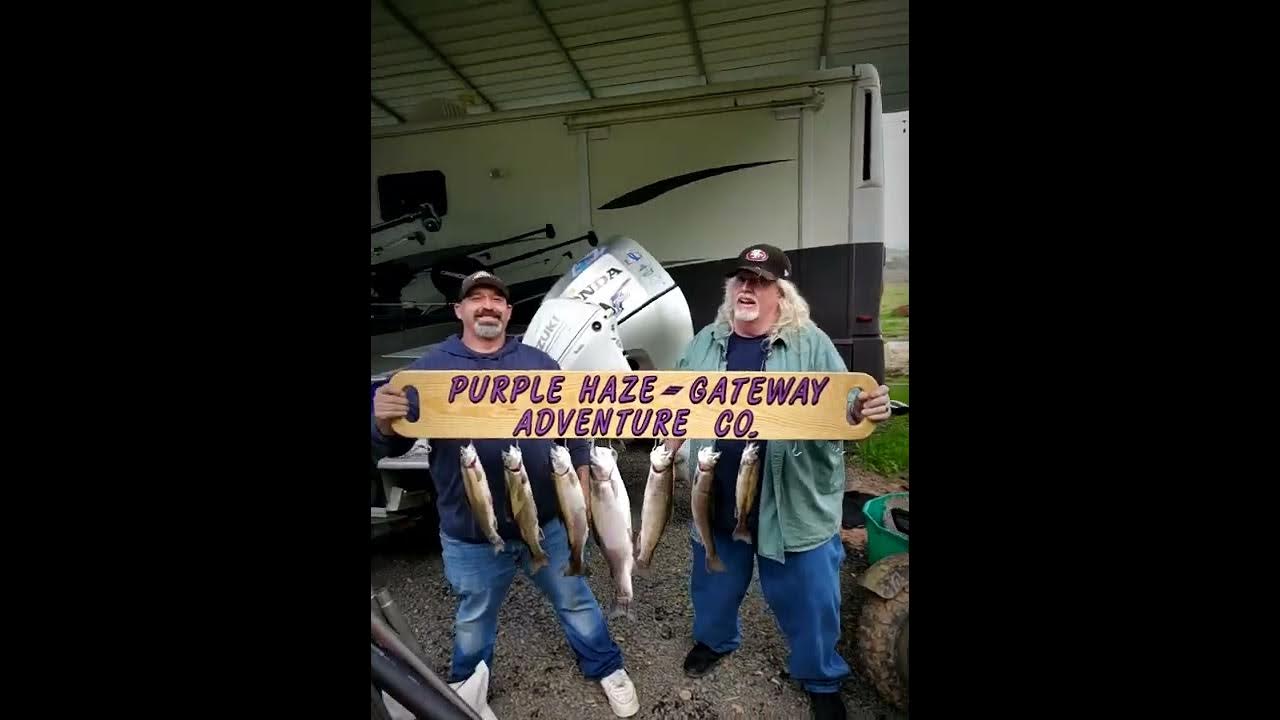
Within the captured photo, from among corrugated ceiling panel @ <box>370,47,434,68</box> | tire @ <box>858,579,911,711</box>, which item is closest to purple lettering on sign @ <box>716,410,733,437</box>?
tire @ <box>858,579,911,711</box>

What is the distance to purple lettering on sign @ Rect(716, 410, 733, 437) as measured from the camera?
1654 millimetres

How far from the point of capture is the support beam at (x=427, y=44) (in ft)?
6.07

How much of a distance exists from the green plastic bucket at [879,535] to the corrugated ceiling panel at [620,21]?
1.90m

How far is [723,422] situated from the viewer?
5.45 feet

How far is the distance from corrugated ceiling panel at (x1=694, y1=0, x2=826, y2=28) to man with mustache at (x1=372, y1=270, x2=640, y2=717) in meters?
1.18

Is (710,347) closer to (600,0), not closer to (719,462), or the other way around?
(719,462)

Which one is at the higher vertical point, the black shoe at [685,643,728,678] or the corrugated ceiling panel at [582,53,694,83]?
the corrugated ceiling panel at [582,53,694,83]

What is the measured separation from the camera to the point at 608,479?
177cm

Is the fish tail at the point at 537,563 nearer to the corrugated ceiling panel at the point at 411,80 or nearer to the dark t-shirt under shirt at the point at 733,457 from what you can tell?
the dark t-shirt under shirt at the point at 733,457

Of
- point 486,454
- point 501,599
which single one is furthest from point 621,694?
point 486,454

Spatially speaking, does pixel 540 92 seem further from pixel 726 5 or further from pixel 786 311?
pixel 786 311

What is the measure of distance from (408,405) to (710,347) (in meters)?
1.00

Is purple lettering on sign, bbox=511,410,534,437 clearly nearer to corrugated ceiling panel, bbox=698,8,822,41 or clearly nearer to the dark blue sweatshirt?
the dark blue sweatshirt

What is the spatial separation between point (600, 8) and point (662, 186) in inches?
24.6
